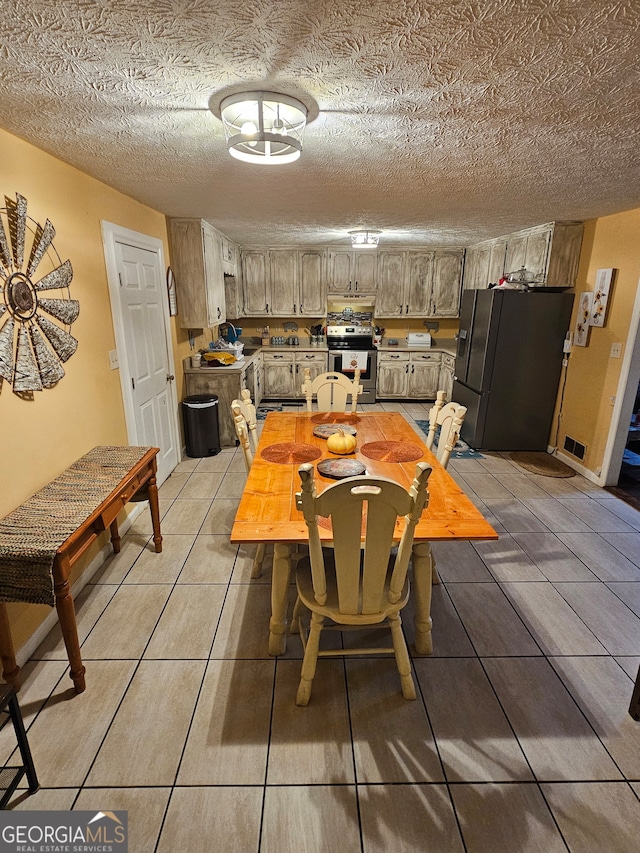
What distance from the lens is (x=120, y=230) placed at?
9.86 ft

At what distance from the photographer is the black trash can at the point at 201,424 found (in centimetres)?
432

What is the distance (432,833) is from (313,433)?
1.95 meters

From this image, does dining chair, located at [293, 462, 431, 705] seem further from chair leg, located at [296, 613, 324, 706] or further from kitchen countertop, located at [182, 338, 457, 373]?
kitchen countertop, located at [182, 338, 457, 373]

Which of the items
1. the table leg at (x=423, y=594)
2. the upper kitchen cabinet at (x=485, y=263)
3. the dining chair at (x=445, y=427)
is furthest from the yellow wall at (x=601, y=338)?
the table leg at (x=423, y=594)

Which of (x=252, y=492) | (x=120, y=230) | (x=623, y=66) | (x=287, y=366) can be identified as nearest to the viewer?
(x=623, y=66)

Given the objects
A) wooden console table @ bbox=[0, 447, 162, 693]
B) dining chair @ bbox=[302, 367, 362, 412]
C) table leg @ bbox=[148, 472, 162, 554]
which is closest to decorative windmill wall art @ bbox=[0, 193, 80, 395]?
wooden console table @ bbox=[0, 447, 162, 693]

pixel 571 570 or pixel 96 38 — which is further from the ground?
pixel 96 38

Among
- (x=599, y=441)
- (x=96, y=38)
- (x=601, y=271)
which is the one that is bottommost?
(x=599, y=441)

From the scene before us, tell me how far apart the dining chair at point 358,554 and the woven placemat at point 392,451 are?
2.25ft

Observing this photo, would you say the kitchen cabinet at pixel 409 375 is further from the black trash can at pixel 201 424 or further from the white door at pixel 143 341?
the white door at pixel 143 341

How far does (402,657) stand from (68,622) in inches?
54.3

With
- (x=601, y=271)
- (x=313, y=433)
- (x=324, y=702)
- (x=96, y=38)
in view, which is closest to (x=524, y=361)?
(x=601, y=271)

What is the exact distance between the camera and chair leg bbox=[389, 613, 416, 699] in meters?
1.78

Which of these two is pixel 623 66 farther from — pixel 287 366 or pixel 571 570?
pixel 287 366
